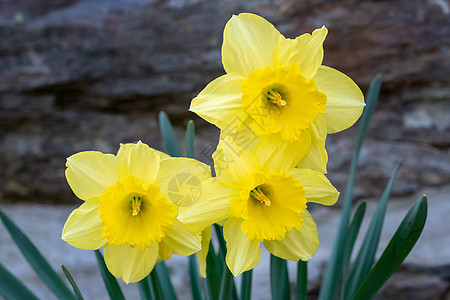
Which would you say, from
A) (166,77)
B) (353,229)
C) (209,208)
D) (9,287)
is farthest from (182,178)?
(166,77)

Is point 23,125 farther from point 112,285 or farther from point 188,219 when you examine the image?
→ point 188,219

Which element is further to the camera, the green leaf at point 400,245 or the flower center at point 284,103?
the green leaf at point 400,245

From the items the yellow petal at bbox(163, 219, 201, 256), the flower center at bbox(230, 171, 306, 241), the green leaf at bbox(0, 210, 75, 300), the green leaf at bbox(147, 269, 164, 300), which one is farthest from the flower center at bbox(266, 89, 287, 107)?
the green leaf at bbox(0, 210, 75, 300)

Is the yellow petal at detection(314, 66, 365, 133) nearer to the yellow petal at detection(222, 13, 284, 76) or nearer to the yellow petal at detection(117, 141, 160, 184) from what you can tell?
the yellow petal at detection(222, 13, 284, 76)

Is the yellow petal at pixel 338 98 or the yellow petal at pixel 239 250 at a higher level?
the yellow petal at pixel 338 98

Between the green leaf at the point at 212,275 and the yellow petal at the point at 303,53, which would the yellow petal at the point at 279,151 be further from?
the green leaf at the point at 212,275

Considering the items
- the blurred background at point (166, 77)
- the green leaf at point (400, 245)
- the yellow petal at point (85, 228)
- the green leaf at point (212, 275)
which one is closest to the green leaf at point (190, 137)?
the green leaf at point (212, 275)

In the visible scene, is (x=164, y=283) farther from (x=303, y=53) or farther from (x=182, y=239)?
(x=303, y=53)

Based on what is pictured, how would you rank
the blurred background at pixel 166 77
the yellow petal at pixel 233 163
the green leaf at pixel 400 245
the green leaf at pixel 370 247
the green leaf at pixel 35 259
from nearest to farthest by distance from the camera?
the yellow petal at pixel 233 163 → the green leaf at pixel 400 245 → the green leaf at pixel 35 259 → the green leaf at pixel 370 247 → the blurred background at pixel 166 77
